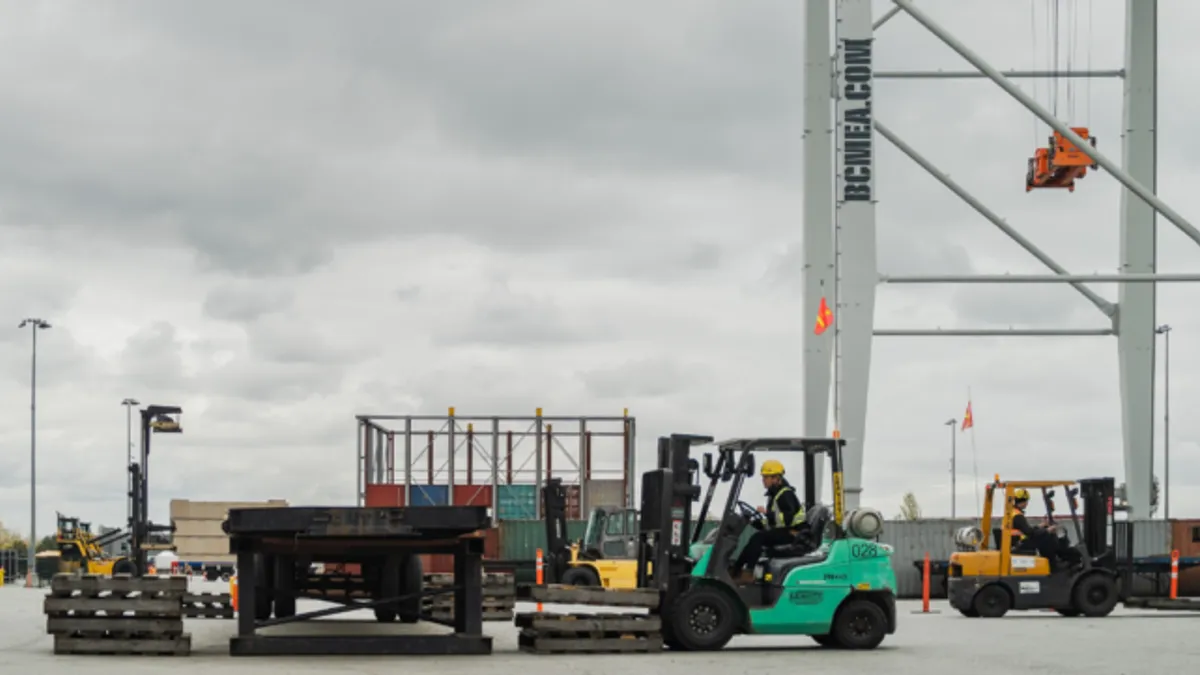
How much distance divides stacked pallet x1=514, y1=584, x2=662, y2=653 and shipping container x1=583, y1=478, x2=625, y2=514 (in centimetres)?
3060

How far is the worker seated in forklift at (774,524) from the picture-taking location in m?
18.0

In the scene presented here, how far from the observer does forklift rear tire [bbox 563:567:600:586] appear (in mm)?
31641

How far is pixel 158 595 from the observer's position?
16281 mm

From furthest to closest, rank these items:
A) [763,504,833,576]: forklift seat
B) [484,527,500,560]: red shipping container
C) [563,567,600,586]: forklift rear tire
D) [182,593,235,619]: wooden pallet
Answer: [484,527,500,560]: red shipping container < [563,567,600,586]: forklift rear tire < [182,593,235,619]: wooden pallet < [763,504,833,576]: forklift seat

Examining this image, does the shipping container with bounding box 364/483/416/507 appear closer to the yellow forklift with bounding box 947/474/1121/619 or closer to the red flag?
the red flag

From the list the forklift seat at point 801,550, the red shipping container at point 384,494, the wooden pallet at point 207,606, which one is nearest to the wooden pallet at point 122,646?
the forklift seat at point 801,550

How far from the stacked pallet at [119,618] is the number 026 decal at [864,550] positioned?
22.1 ft

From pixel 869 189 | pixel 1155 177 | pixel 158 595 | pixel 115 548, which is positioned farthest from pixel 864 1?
pixel 115 548

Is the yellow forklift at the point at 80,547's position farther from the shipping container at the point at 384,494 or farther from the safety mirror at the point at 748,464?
the safety mirror at the point at 748,464

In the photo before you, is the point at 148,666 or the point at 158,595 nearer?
the point at 148,666

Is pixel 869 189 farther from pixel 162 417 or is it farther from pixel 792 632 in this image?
pixel 792 632

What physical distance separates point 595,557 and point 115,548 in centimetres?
3672

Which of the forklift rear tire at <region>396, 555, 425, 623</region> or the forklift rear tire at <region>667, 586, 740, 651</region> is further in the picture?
the forklift rear tire at <region>396, 555, 425, 623</region>

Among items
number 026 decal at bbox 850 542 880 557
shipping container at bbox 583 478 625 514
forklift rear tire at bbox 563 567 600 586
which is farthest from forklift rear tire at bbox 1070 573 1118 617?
shipping container at bbox 583 478 625 514
